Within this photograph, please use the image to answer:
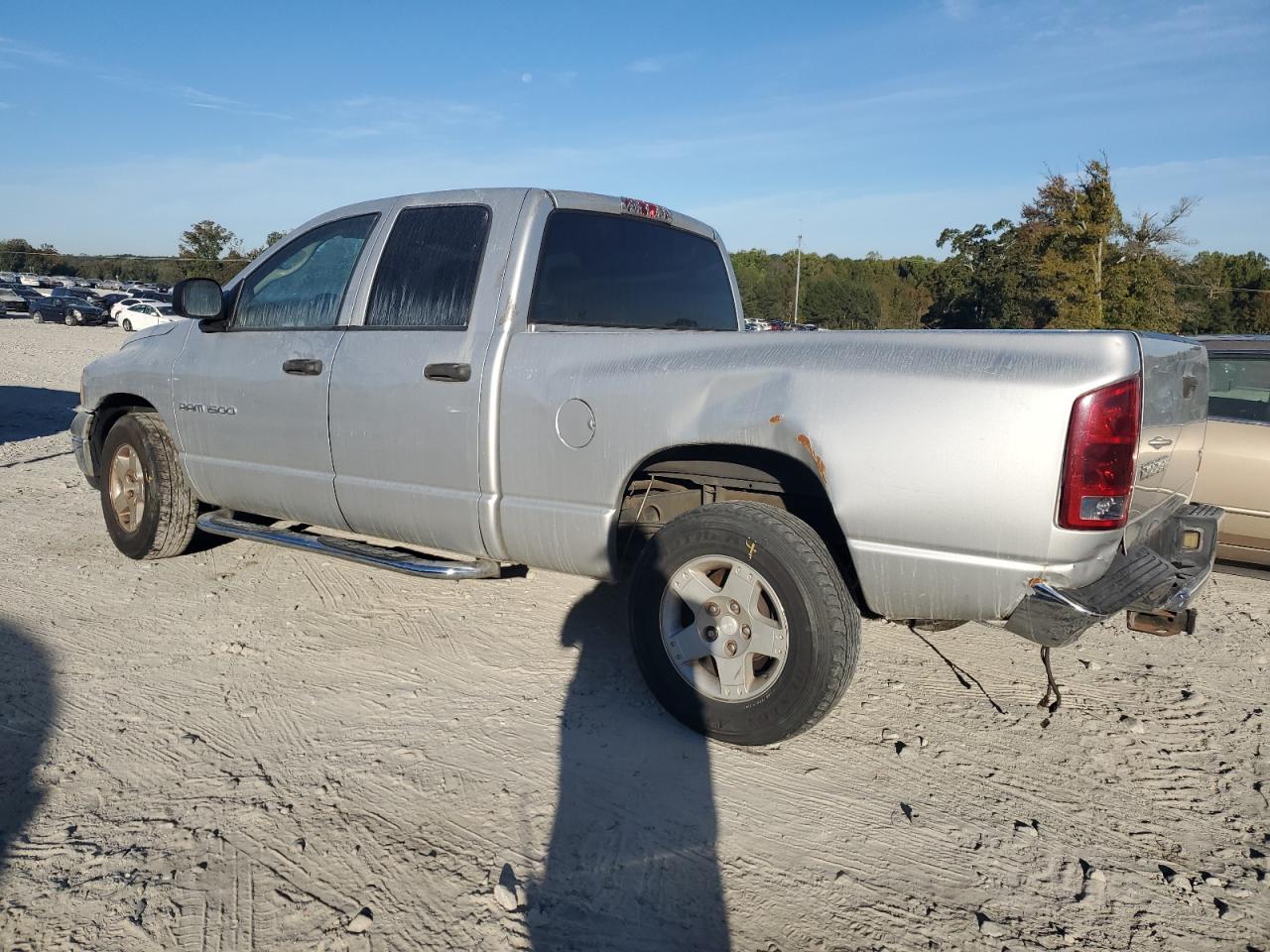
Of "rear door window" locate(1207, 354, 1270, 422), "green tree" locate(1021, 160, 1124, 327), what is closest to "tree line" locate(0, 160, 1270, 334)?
"green tree" locate(1021, 160, 1124, 327)

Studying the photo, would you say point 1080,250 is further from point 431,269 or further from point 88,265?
point 88,265

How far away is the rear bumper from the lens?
9.12ft

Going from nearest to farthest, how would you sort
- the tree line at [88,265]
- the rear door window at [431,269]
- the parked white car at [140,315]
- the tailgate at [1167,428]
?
the tailgate at [1167,428] < the rear door window at [431,269] < the parked white car at [140,315] < the tree line at [88,265]

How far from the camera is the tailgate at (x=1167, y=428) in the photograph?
9.56 ft

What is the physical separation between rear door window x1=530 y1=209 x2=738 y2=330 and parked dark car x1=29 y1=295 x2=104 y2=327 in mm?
44875

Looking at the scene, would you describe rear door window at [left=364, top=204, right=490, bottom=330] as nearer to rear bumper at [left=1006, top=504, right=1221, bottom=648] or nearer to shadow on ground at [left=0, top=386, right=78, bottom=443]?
rear bumper at [left=1006, top=504, right=1221, bottom=648]

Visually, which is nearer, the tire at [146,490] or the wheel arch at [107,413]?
the tire at [146,490]

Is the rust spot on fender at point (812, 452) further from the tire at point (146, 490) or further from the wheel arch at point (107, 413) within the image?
the wheel arch at point (107, 413)

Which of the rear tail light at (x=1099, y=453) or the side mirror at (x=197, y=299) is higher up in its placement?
the side mirror at (x=197, y=299)

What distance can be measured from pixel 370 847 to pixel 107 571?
3.52 meters

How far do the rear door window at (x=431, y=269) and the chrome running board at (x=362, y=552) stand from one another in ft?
3.40

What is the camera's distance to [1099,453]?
2.70 m

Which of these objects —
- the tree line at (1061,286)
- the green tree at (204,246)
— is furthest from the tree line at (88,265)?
the tree line at (1061,286)

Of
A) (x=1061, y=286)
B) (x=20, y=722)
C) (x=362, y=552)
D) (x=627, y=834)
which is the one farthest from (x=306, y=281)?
(x=1061, y=286)
